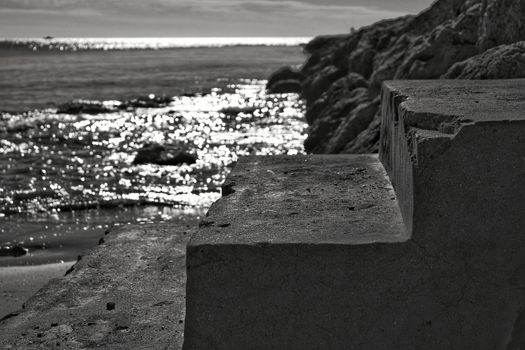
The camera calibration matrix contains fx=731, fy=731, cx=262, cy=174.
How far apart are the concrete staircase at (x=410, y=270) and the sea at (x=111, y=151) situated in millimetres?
5119

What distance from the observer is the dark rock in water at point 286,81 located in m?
28.7

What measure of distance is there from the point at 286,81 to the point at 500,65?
24000mm

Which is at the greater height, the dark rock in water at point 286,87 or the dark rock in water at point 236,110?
the dark rock in water at point 286,87

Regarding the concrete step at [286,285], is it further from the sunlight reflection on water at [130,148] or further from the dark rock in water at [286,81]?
the dark rock in water at [286,81]

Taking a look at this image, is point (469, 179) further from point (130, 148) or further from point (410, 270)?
point (130, 148)

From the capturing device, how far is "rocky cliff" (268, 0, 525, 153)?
5715mm

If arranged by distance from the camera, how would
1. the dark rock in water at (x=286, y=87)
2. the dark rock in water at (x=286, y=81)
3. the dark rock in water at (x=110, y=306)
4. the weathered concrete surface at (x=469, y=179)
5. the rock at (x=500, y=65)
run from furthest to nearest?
1. the dark rock in water at (x=286, y=81)
2. the dark rock in water at (x=286, y=87)
3. the rock at (x=500, y=65)
4. the dark rock in water at (x=110, y=306)
5. the weathered concrete surface at (x=469, y=179)

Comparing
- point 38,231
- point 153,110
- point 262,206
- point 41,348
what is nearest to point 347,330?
point 262,206

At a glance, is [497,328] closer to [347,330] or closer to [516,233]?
[516,233]

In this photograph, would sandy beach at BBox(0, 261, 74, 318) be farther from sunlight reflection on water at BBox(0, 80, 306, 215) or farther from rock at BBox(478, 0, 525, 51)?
rock at BBox(478, 0, 525, 51)

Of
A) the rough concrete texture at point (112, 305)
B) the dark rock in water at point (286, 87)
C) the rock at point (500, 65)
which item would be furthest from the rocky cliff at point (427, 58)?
the dark rock in water at point (286, 87)

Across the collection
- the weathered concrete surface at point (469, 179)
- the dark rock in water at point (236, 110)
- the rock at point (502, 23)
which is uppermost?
the rock at point (502, 23)

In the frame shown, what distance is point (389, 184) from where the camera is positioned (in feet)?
13.1

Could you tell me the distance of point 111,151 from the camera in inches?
617
